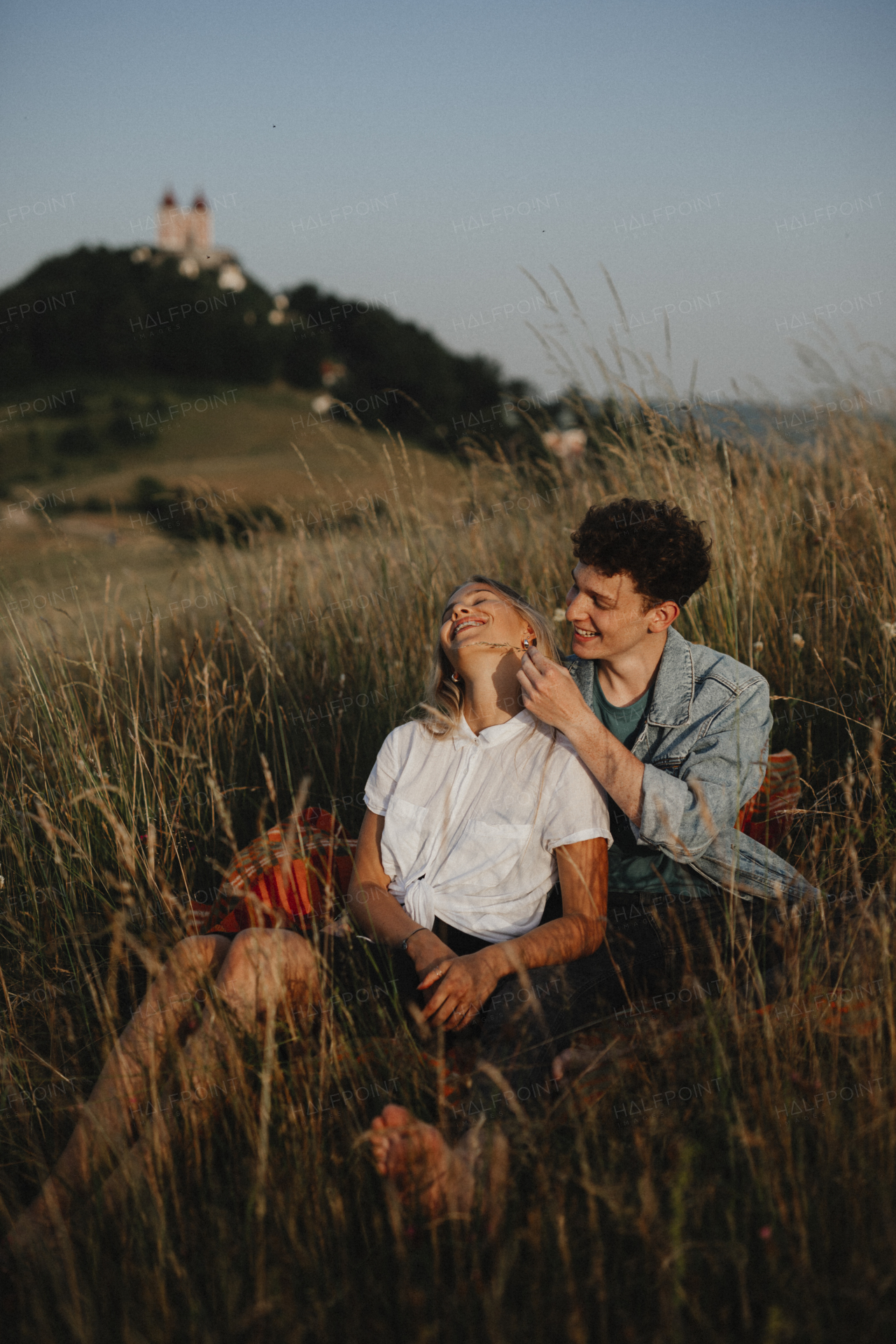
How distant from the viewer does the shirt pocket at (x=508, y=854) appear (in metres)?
2.25

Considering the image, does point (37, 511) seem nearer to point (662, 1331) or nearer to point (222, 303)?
point (662, 1331)

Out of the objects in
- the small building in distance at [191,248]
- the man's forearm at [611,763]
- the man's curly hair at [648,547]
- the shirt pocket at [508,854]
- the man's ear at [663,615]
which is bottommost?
the shirt pocket at [508,854]

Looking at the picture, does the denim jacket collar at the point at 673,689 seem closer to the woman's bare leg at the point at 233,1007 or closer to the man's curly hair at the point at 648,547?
the man's curly hair at the point at 648,547

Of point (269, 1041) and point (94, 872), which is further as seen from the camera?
point (94, 872)

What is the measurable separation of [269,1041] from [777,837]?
1.80 meters

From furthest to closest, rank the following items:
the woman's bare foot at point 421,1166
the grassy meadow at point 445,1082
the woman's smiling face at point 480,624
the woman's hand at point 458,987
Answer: the woman's smiling face at point 480,624 < the woman's hand at point 458,987 < the woman's bare foot at point 421,1166 < the grassy meadow at point 445,1082

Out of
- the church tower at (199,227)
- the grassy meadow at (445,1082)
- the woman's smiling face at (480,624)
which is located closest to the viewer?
the grassy meadow at (445,1082)

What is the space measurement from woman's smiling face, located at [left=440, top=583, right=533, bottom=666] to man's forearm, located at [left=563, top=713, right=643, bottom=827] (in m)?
0.34

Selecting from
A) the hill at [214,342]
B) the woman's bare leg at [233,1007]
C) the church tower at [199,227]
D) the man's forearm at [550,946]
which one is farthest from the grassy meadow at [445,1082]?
the church tower at [199,227]

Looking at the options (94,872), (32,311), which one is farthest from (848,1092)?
(32,311)

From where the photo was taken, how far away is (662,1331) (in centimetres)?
126

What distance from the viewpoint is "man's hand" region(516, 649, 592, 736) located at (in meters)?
2.18

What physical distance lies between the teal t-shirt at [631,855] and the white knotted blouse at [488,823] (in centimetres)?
19

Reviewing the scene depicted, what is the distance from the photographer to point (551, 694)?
2.18 metres
